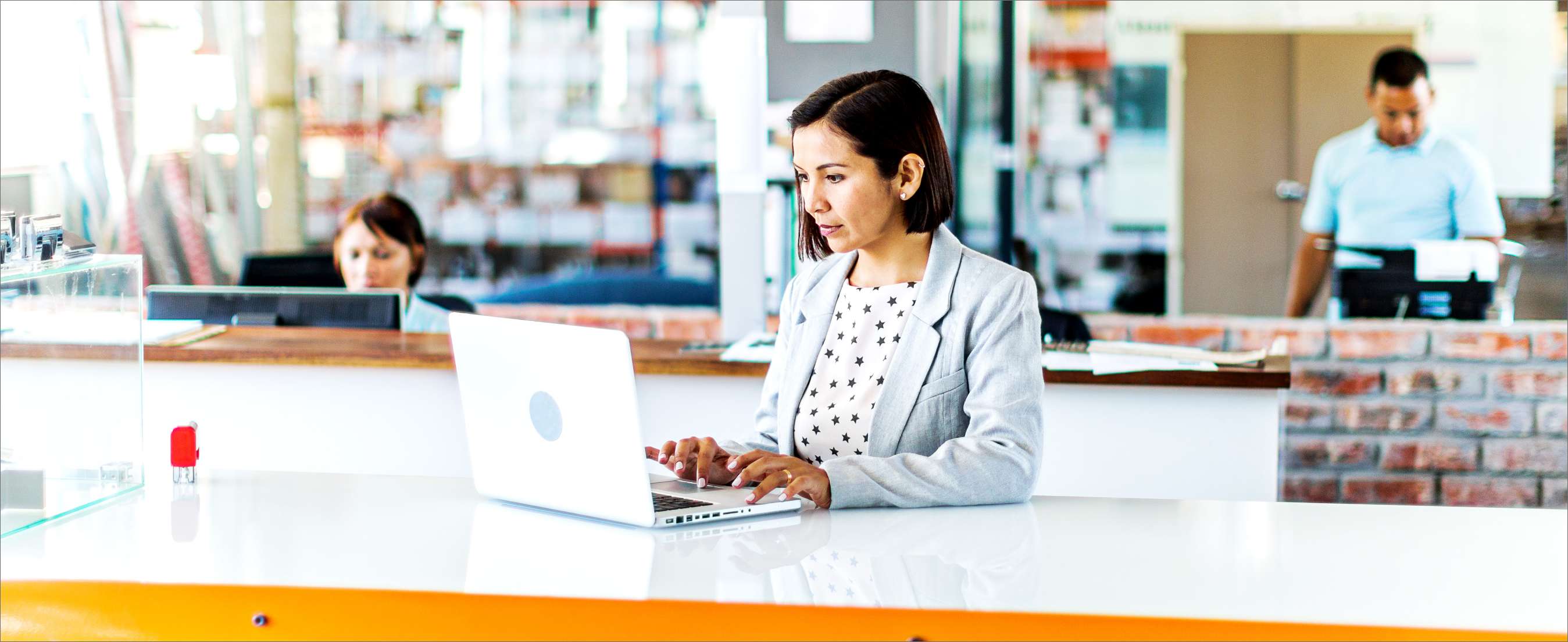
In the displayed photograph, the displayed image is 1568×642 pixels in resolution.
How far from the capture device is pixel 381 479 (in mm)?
2121

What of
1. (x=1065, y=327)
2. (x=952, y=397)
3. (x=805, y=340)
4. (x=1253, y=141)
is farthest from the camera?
(x=1253, y=141)

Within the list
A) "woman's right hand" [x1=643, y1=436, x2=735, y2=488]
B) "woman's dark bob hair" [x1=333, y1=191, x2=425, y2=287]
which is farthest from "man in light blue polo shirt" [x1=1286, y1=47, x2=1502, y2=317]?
"woman's right hand" [x1=643, y1=436, x2=735, y2=488]

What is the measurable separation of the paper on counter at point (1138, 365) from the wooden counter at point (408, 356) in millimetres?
12

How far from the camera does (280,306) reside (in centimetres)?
359

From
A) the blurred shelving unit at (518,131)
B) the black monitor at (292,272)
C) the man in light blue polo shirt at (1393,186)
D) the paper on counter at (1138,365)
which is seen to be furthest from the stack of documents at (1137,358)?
the blurred shelving unit at (518,131)

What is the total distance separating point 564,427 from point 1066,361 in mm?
1554

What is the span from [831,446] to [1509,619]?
0.93 m

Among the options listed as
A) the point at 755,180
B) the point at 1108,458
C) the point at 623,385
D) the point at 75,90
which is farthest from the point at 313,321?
the point at 75,90

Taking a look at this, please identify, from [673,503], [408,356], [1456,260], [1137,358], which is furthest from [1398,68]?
[673,503]

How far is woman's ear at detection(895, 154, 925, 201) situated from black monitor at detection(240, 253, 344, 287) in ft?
7.91

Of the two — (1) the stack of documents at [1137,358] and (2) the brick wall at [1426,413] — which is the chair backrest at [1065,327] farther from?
(2) the brick wall at [1426,413]

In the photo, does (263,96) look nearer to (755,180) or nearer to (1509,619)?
(755,180)

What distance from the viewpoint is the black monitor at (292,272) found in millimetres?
4051

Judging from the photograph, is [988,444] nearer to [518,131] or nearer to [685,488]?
[685,488]
